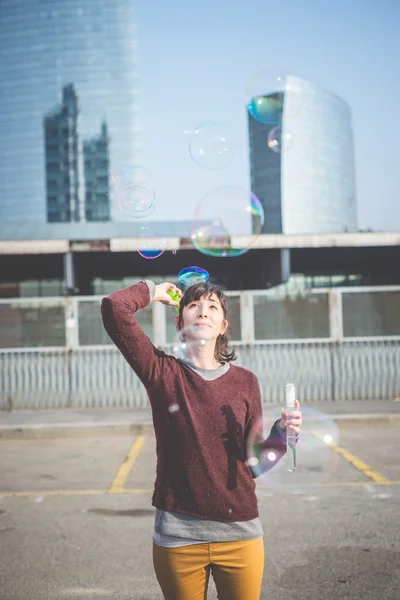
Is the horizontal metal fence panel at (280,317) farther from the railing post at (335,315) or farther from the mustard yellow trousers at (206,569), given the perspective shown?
the mustard yellow trousers at (206,569)

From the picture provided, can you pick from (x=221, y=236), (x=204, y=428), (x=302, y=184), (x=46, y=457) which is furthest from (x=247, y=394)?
(x=302, y=184)

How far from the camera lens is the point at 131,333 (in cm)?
234

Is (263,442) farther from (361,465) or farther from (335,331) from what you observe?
(335,331)

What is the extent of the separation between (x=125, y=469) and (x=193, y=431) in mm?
5788

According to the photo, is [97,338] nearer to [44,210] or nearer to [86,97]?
[44,210]

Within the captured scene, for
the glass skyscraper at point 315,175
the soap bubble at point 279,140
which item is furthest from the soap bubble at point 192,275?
the glass skyscraper at point 315,175

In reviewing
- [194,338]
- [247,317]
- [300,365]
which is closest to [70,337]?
[247,317]

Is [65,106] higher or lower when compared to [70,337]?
higher

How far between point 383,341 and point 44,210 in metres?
128

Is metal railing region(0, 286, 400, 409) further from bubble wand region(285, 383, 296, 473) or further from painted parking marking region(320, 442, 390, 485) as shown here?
bubble wand region(285, 383, 296, 473)

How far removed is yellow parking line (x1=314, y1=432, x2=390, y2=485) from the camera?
694cm

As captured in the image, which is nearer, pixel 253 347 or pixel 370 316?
pixel 253 347

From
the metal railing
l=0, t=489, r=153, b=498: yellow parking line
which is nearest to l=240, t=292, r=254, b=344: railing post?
the metal railing

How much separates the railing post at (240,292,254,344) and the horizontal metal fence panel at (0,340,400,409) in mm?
231
